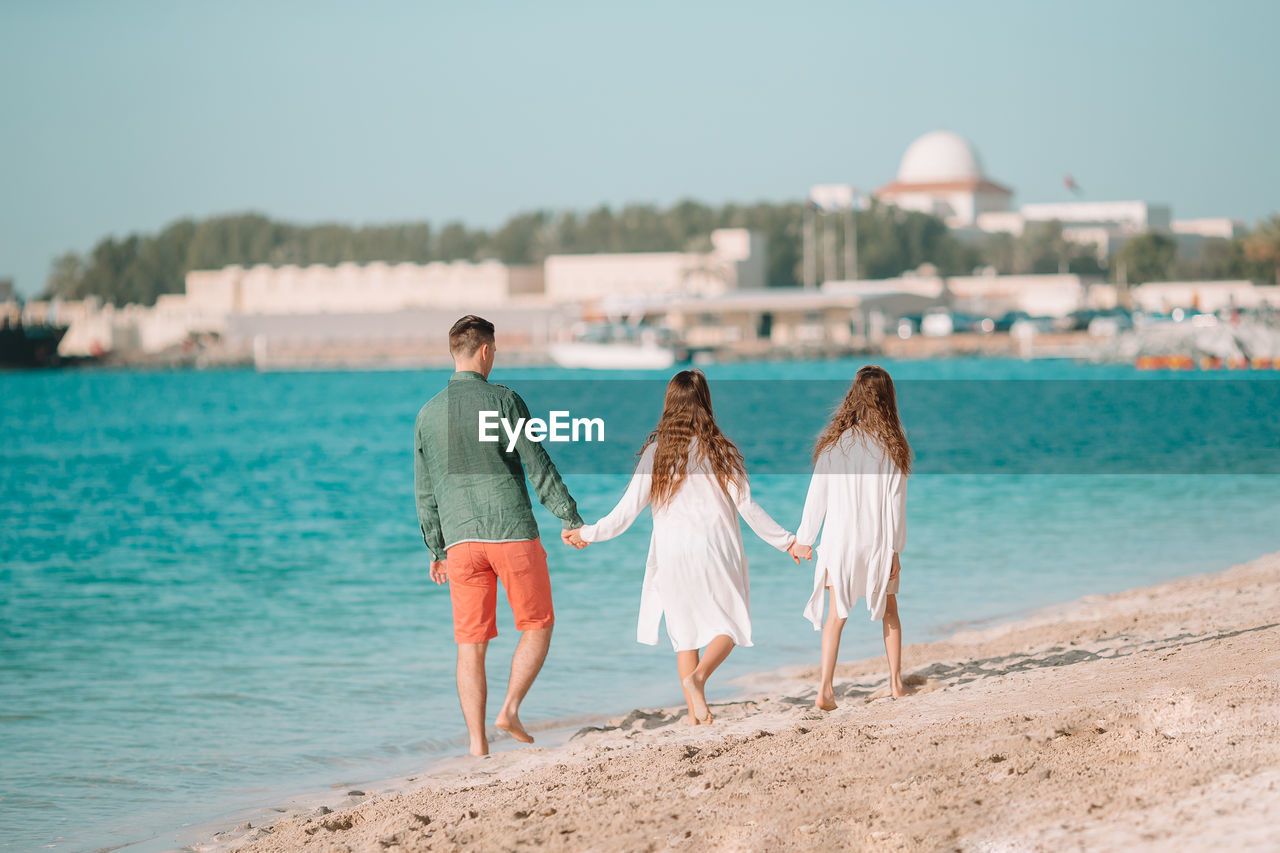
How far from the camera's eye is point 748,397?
68625 millimetres

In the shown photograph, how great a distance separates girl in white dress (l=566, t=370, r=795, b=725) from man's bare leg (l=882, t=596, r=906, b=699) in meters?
0.82

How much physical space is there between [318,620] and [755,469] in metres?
20.5

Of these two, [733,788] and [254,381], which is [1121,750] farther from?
[254,381]

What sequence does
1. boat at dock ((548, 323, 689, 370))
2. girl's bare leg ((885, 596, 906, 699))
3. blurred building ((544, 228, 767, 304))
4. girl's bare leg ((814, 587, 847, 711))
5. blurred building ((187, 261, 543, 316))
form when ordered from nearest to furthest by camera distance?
girl's bare leg ((814, 587, 847, 711)), girl's bare leg ((885, 596, 906, 699)), boat at dock ((548, 323, 689, 370)), blurred building ((544, 228, 767, 304)), blurred building ((187, 261, 543, 316))

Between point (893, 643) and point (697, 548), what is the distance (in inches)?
52.6

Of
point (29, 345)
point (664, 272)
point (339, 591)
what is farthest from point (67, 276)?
point (339, 591)

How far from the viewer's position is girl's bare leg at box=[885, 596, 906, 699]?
726 cm

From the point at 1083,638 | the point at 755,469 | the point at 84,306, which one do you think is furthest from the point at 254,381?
the point at 1083,638

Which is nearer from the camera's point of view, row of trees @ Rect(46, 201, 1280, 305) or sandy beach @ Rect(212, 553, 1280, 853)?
sandy beach @ Rect(212, 553, 1280, 853)

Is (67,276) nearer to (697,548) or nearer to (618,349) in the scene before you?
(618,349)

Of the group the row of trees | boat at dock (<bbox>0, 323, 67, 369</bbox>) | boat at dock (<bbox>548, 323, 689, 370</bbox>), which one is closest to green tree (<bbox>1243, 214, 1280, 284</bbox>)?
the row of trees

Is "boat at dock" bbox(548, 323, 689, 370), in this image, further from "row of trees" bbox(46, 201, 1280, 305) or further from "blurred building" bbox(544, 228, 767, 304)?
"row of trees" bbox(46, 201, 1280, 305)

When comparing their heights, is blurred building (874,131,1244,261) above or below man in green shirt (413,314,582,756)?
above

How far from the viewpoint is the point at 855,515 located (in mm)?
6914
